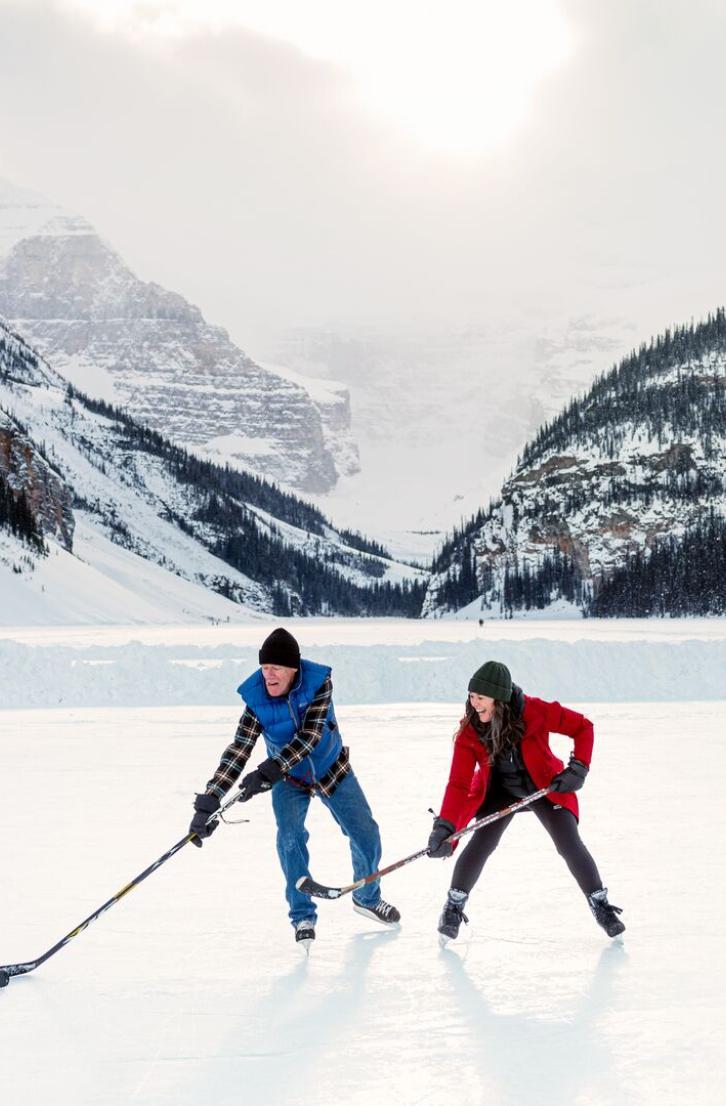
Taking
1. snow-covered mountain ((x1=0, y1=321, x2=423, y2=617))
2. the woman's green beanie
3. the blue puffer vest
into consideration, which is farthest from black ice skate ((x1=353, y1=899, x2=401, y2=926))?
snow-covered mountain ((x1=0, y1=321, x2=423, y2=617))

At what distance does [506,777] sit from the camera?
6727 millimetres

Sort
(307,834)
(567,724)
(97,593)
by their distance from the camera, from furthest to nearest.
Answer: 1. (97,593)
2. (307,834)
3. (567,724)

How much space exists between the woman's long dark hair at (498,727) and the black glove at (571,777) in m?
0.32

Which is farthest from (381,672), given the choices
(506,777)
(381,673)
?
(506,777)

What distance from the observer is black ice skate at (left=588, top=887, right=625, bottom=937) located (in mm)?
6543

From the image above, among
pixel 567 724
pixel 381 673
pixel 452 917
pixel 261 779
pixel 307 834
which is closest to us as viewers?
pixel 261 779

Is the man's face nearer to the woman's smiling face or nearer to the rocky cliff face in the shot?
the woman's smiling face

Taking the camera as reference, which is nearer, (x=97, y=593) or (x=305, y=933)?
(x=305, y=933)

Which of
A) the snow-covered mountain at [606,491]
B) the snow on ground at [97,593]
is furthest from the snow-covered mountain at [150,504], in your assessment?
the snow-covered mountain at [606,491]

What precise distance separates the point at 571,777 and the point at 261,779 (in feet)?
5.62

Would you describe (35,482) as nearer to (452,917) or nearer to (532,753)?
(452,917)

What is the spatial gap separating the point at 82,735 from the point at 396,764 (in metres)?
5.51

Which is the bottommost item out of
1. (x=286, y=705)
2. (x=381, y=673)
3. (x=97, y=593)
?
(x=97, y=593)

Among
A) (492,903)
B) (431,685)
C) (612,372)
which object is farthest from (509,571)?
(492,903)
